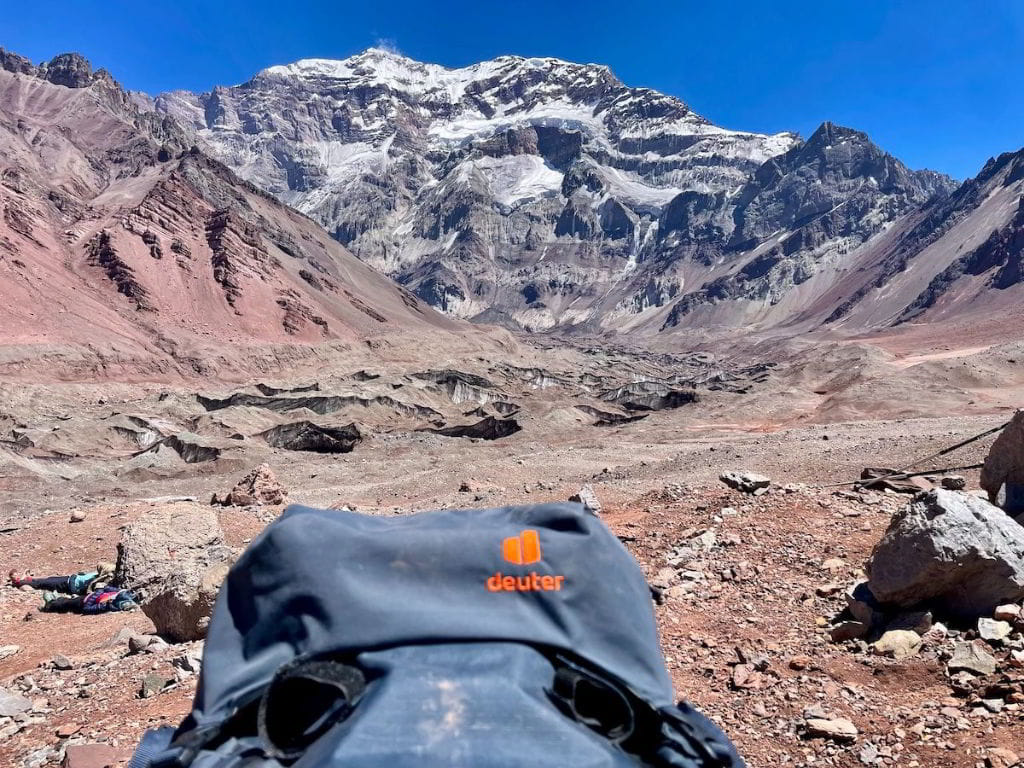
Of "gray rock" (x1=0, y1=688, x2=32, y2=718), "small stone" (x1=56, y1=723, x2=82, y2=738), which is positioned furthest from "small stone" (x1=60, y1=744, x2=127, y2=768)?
"gray rock" (x1=0, y1=688, x2=32, y2=718)

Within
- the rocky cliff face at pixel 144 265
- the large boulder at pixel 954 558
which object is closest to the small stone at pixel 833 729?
the large boulder at pixel 954 558

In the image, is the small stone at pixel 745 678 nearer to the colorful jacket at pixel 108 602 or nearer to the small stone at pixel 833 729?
the small stone at pixel 833 729

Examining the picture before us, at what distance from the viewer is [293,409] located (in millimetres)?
34094

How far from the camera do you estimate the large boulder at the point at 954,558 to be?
412 cm

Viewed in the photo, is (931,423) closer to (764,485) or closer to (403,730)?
(764,485)

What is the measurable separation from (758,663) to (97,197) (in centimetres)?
8379

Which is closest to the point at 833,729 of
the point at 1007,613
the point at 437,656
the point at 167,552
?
the point at 1007,613

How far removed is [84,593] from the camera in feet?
26.5

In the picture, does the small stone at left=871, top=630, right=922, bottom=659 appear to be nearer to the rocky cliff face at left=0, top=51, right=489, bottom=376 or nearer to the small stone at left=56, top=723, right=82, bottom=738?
the small stone at left=56, top=723, right=82, bottom=738

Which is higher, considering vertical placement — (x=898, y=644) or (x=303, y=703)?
(x=303, y=703)

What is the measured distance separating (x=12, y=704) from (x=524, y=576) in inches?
171

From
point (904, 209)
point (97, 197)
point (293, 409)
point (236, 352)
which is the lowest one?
point (293, 409)

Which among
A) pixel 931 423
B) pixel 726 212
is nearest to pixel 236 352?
pixel 931 423

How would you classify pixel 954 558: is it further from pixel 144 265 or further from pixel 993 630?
pixel 144 265
